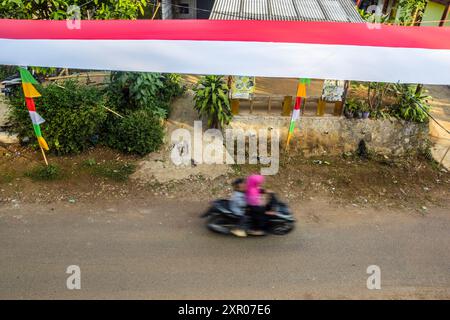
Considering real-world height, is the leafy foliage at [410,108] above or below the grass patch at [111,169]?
above

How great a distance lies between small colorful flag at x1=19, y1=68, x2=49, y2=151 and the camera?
9.33 m

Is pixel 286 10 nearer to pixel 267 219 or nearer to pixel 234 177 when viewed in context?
pixel 234 177

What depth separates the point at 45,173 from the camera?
401 inches

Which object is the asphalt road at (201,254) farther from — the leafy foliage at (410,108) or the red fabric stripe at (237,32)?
the red fabric stripe at (237,32)

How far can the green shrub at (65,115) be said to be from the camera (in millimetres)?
10484

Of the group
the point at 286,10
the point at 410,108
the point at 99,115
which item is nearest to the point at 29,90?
the point at 99,115

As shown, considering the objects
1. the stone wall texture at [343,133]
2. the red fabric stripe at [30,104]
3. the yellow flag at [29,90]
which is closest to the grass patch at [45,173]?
the red fabric stripe at [30,104]

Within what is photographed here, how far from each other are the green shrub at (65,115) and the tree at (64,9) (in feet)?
6.91

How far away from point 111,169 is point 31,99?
2800mm

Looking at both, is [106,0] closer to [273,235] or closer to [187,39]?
[187,39]

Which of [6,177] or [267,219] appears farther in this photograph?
[6,177]

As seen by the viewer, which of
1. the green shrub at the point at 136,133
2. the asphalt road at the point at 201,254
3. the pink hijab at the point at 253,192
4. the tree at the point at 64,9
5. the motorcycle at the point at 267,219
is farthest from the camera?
the green shrub at the point at 136,133

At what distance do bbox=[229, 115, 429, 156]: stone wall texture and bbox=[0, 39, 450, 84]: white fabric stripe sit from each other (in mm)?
3290

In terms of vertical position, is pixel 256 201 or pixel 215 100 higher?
pixel 215 100
